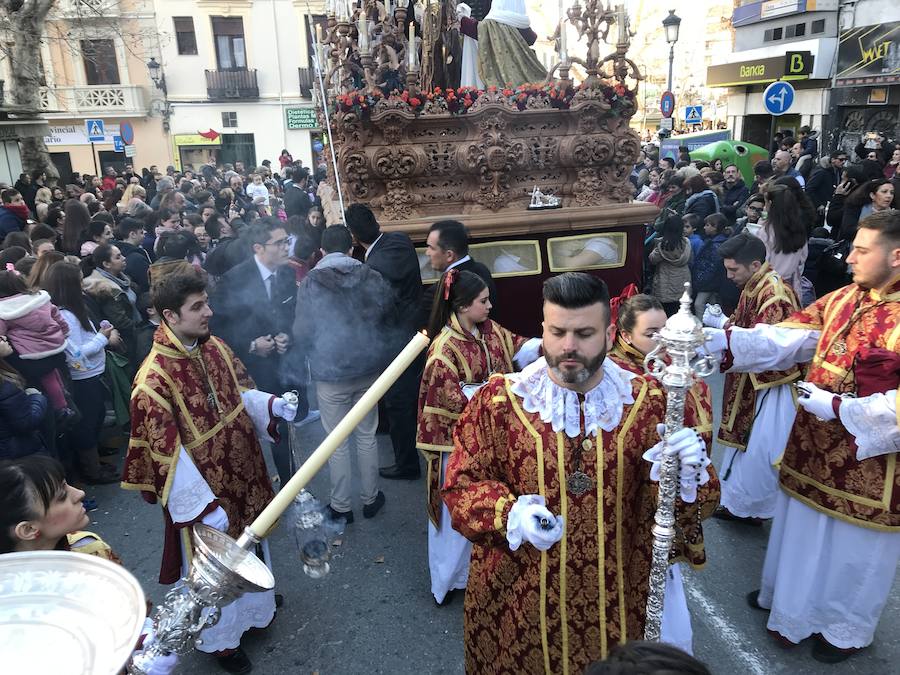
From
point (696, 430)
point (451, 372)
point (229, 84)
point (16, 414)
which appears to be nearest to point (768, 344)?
point (696, 430)

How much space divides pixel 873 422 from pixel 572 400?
1516 mm

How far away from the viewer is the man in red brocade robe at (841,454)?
Answer: 2.96 m

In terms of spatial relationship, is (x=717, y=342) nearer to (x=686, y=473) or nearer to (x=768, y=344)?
(x=768, y=344)

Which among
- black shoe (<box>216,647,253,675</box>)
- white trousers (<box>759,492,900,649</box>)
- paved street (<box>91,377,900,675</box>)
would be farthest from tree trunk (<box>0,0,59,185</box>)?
white trousers (<box>759,492,900,649</box>)

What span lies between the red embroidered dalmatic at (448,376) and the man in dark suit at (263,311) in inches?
62.6

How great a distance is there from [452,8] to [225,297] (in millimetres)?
4568

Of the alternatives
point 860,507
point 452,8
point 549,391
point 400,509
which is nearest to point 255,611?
point 400,509

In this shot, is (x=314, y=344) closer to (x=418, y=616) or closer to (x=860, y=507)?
(x=418, y=616)

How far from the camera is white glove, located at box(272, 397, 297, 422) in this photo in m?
3.53

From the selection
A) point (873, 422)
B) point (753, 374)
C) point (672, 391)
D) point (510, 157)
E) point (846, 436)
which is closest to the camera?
point (672, 391)

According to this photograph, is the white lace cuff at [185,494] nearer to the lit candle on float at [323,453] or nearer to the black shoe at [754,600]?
the lit candle on float at [323,453]

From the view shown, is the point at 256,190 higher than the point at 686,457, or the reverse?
the point at 256,190

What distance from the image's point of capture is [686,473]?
2143 millimetres

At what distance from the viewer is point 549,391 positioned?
7.84 feet
